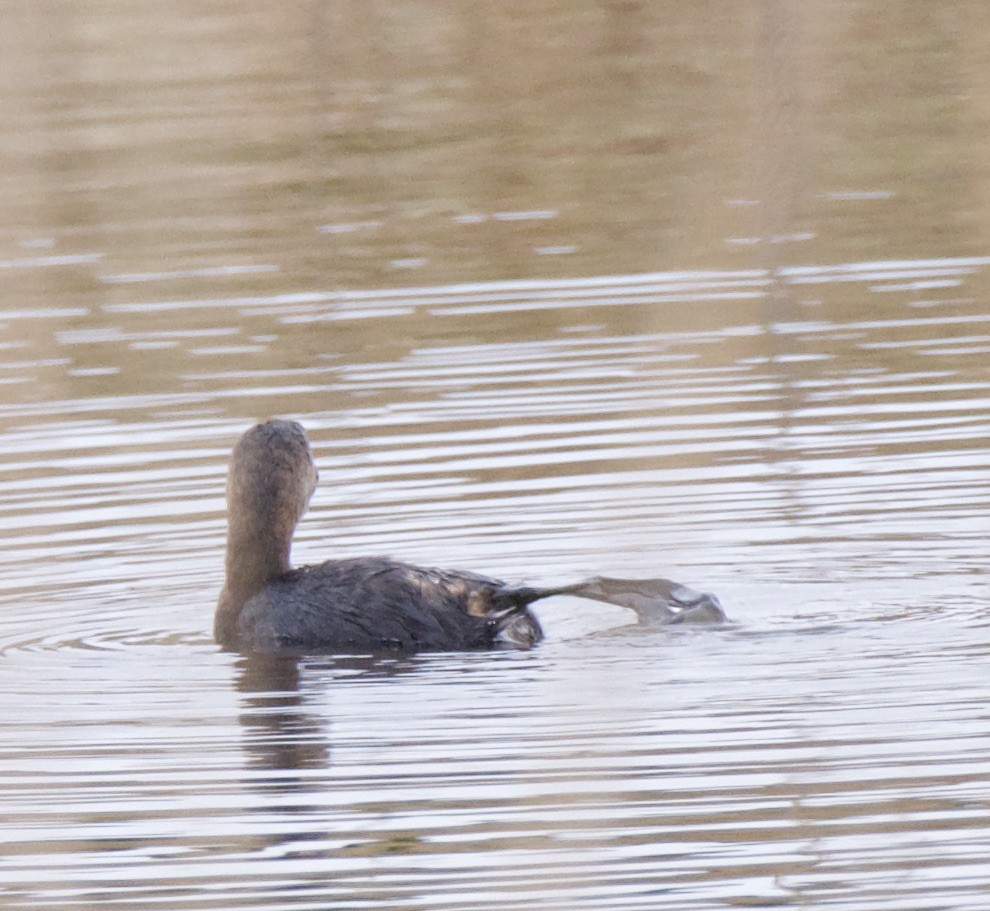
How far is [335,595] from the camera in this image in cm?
831

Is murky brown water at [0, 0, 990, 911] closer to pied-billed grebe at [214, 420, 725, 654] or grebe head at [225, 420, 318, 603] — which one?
pied-billed grebe at [214, 420, 725, 654]

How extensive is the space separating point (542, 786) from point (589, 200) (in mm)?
11659

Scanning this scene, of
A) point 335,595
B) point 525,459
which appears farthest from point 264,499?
point 525,459

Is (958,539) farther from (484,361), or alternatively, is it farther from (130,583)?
(484,361)

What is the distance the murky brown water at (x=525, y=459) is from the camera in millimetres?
5812

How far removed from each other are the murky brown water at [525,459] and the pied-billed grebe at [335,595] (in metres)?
0.13

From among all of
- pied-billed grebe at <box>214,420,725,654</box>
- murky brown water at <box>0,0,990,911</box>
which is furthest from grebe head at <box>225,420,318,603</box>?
murky brown water at <box>0,0,990,911</box>

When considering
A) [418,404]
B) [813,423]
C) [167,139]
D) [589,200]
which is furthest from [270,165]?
[813,423]

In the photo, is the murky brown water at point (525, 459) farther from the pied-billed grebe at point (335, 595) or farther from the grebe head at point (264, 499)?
the grebe head at point (264, 499)

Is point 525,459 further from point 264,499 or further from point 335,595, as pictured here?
point 335,595

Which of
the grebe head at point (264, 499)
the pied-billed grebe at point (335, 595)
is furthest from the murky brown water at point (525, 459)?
the grebe head at point (264, 499)

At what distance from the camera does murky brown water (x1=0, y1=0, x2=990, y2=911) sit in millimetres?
5812

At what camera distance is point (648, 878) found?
5629mm

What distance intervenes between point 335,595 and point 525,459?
234 centimetres
